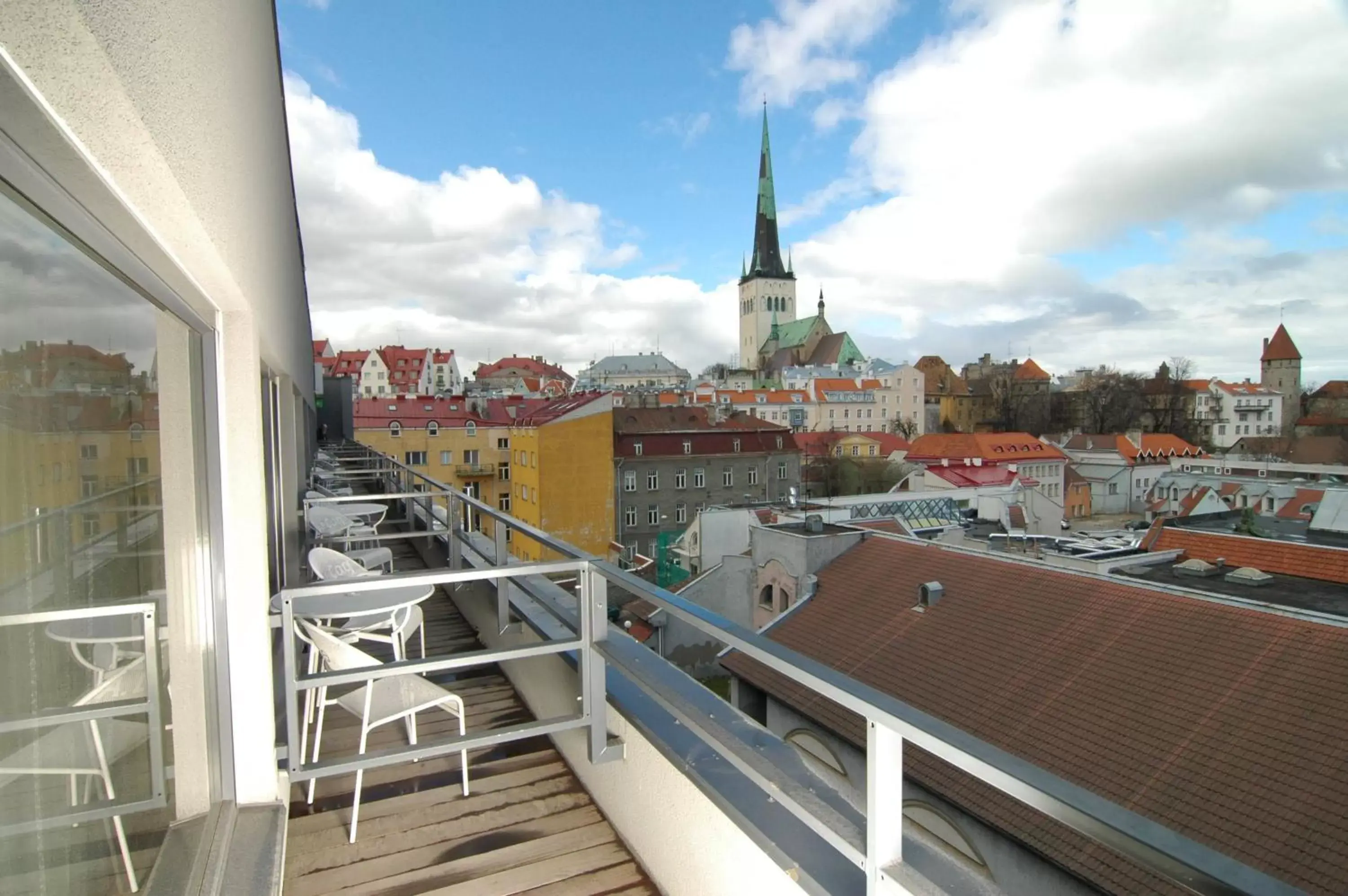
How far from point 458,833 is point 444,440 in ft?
111

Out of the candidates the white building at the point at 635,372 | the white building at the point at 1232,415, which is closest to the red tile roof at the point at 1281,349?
the white building at the point at 1232,415

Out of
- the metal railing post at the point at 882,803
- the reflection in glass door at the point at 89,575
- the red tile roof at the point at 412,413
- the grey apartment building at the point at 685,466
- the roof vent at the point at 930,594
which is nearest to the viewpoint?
the reflection in glass door at the point at 89,575

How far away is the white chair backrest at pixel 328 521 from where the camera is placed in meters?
5.60

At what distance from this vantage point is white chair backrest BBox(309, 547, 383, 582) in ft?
12.3

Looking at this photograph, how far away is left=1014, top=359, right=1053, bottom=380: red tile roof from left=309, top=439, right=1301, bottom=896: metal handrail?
8930cm

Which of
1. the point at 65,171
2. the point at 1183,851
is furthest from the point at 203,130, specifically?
the point at 1183,851

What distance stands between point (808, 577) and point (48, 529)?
17.9 m

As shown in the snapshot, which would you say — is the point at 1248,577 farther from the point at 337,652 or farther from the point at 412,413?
the point at 412,413

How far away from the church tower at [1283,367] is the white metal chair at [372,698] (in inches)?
3818

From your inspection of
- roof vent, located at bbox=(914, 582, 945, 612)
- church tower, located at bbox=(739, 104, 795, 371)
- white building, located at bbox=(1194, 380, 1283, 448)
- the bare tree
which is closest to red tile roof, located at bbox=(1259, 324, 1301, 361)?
white building, located at bbox=(1194, 380, 1283, 448)

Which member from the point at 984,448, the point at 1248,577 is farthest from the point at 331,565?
the point at 984,448

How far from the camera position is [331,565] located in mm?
3842

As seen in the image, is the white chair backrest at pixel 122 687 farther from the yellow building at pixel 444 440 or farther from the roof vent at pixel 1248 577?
the yellow building at pixel 444 440

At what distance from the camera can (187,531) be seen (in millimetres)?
1812
